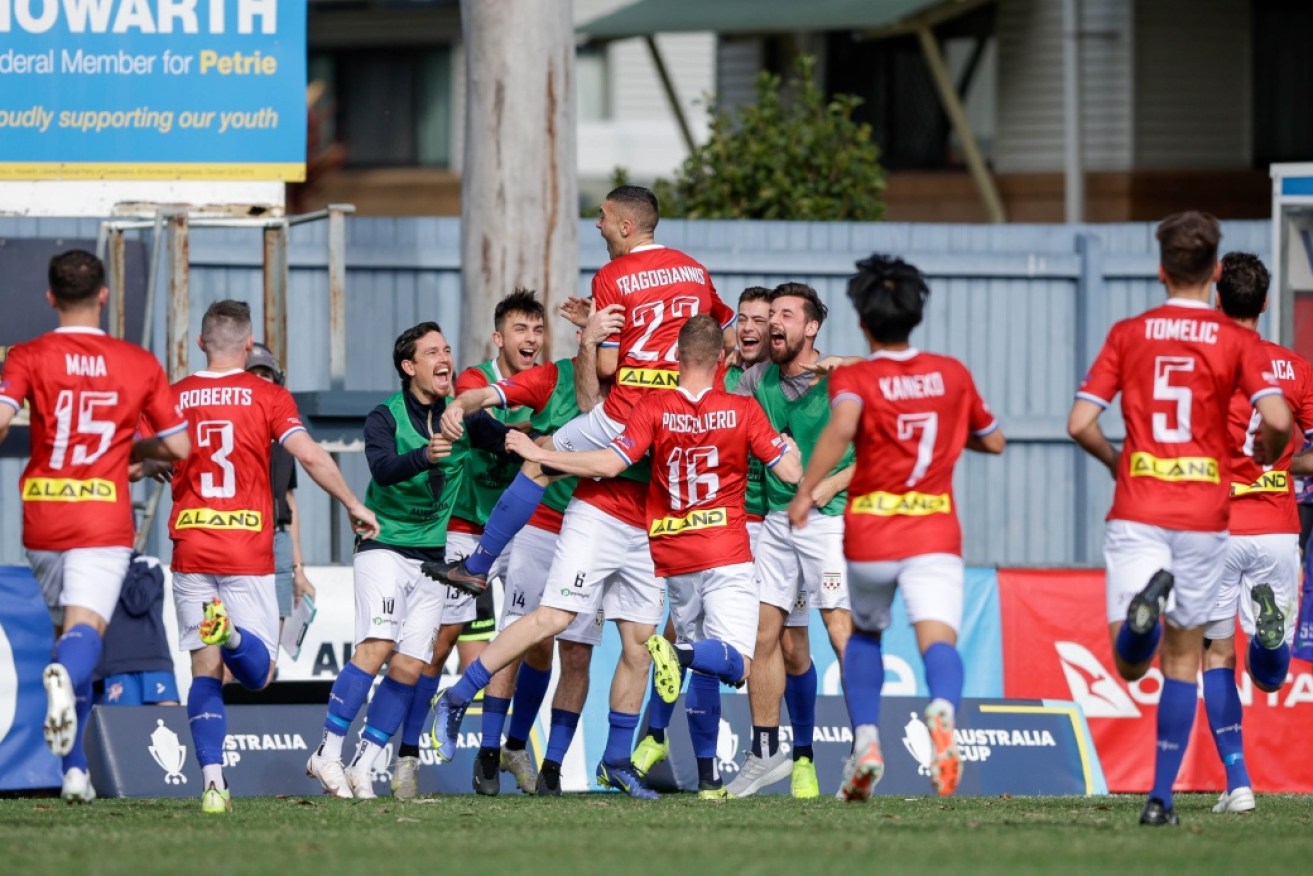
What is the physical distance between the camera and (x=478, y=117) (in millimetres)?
13781

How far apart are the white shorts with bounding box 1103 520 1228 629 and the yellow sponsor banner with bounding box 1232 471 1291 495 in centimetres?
177

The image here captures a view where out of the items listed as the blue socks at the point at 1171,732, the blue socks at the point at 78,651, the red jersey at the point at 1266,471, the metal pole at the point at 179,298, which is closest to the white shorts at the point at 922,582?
the blue socks at the point at 1171,732

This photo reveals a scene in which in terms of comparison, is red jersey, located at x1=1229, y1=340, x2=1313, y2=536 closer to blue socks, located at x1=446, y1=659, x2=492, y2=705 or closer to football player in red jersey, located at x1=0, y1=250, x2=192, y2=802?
blue socks, located at x1=446, y1=659, x2=492, y2=705

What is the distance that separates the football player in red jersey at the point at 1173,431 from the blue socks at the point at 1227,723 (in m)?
1.02

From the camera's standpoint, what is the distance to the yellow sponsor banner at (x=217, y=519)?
9867 mm

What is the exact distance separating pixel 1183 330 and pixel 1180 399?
0.28m

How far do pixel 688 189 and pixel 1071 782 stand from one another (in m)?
10.3

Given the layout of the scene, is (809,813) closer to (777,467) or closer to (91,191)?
(777,467)

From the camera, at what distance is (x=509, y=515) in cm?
1083

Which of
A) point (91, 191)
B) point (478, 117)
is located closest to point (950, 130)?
point (478, 117)

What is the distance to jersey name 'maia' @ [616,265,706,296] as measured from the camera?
10.8 metres

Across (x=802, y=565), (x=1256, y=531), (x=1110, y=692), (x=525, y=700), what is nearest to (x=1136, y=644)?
(x=1256, y=531)

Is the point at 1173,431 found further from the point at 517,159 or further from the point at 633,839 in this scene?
the point at 517,159

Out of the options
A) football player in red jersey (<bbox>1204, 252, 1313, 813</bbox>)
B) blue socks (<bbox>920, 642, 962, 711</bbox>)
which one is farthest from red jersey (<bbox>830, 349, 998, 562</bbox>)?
football player in red jersey (<bbox>1204, 252, 1313, 813</bbox>)
